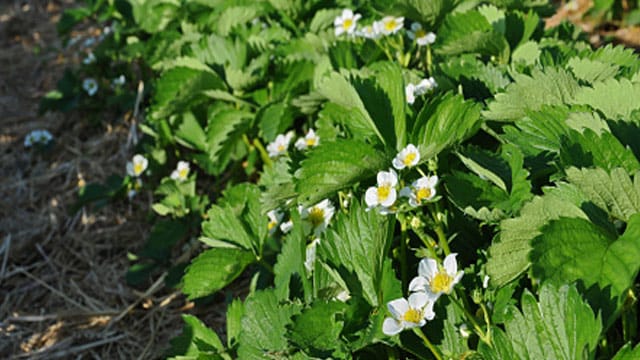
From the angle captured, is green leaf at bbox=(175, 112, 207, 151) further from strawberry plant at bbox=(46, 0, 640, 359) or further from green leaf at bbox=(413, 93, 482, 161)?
green leaf at bbox=(413, 93, 482, 161)

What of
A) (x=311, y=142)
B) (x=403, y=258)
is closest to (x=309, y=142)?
(x=311, y=142)

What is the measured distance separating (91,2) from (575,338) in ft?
10.8

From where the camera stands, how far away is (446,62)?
1875 mm

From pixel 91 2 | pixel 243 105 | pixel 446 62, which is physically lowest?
pixel 91 2

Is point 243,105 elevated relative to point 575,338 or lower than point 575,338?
lower

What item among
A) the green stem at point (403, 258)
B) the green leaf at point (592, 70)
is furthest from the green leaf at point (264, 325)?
the green leaf at point (592, 70)

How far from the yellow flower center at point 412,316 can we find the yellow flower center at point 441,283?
0.04 metres

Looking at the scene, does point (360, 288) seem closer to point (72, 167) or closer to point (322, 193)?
point (322, 193)

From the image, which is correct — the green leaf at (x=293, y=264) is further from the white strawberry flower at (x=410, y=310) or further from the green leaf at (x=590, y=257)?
the green leaf at (x=590, y=257)

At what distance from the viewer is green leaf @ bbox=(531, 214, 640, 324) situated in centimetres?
108

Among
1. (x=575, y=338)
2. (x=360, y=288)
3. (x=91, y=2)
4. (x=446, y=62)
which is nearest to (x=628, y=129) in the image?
(x=575, y=338)

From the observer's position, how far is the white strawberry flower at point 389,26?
206cm

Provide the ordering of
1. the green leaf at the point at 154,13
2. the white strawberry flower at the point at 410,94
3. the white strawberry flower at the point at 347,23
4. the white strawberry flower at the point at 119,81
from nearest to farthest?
the white strawberry flower at the point at 410,94
the white strawberry flower at the point at 347,23
the green leaf at the point at 154,13
the white strawberry flower at the point at 119,81

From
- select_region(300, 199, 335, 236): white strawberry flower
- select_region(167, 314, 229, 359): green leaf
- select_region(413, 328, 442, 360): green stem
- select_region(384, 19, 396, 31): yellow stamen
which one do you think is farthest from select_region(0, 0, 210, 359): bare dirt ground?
select_region(413, 328, 442, 360): green stem
